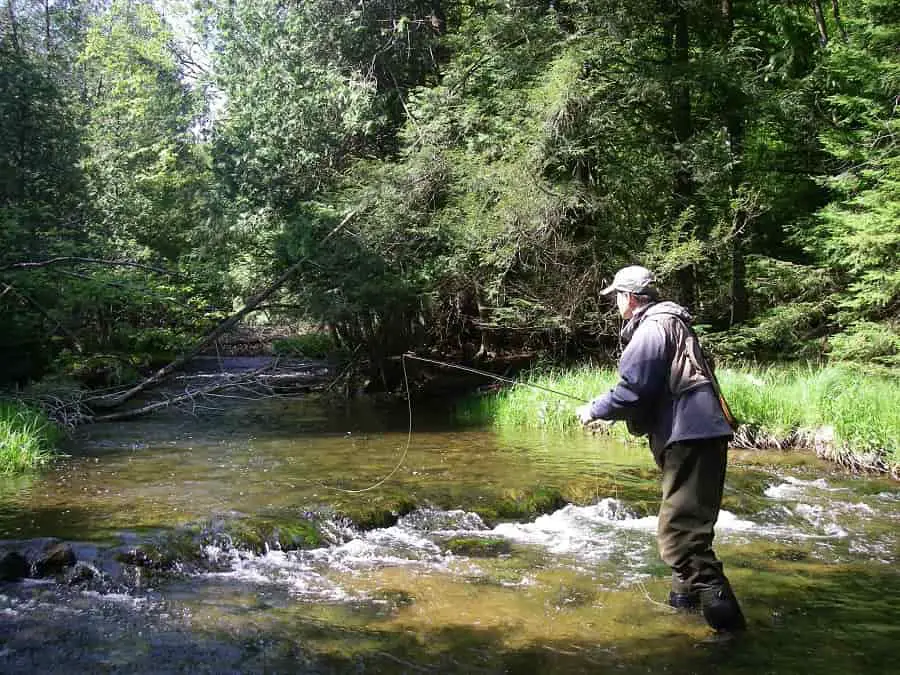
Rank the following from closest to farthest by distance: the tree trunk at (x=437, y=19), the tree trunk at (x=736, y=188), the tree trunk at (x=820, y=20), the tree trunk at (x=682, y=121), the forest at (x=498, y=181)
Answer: the forest at (x=498, y=181)
the tree trunk at (x=736, y=188)
the tree trunk at (x=682, y=121)
the tree trunk at (x=820, y=20)
the tree trunk at (x=437, y=19)

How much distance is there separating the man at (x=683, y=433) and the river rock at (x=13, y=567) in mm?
4314

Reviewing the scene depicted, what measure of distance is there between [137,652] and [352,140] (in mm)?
15369

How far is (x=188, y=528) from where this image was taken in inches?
266

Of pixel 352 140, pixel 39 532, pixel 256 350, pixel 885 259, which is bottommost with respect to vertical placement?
pixel 256 350

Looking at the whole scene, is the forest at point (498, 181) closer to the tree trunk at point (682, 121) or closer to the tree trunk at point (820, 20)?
the tree trunk at point (682, 121)

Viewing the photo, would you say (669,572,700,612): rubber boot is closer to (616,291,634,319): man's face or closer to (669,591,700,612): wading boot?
(669,591,700,612): wading boot

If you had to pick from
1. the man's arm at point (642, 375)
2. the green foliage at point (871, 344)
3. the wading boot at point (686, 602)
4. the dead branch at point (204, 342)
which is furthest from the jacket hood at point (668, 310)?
the dead branch at point (204, 342)

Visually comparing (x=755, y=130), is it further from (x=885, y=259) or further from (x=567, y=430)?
(x=567, y=430)

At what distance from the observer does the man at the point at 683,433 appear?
14.9 feet

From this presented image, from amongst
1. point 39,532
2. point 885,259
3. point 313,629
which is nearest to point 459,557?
point 313,629

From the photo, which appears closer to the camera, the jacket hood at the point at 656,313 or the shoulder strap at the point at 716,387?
the shoulder strap at the point at 716,387

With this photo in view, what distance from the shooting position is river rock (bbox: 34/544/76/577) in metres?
5.84

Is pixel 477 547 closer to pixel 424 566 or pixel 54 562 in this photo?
pixel 424 566

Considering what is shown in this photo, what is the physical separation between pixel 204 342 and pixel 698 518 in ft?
37.5
